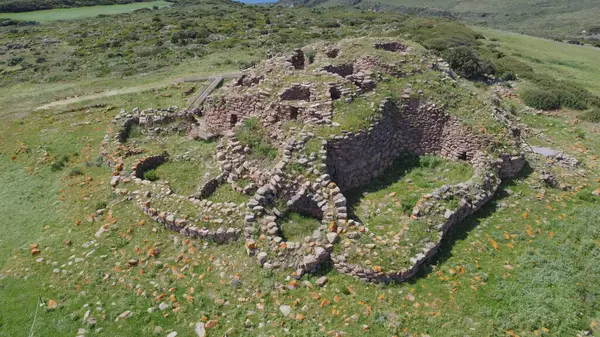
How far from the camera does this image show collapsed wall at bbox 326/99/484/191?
1546 centimetres

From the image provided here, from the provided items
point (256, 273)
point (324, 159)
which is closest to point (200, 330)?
point (256, 273)

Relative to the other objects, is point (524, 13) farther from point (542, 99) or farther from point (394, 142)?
point (394, 142)

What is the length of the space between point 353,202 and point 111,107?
22245mm

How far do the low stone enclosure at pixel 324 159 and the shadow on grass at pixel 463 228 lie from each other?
1.09ft

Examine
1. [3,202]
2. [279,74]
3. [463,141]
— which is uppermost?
[279,74]

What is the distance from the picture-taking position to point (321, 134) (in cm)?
1526

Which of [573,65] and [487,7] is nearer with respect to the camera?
[573,65]

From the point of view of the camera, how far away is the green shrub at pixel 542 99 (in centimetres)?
2681

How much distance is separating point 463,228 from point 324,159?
5.66m

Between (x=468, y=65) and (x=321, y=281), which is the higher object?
(x=468, y=65)

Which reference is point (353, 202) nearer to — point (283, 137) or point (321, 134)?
point (321, 134)

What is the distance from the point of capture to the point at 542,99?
27188 mm

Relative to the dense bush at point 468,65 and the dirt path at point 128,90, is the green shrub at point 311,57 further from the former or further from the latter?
the dense bush at point 468,65

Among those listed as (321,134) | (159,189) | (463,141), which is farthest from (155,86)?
(463,141)
